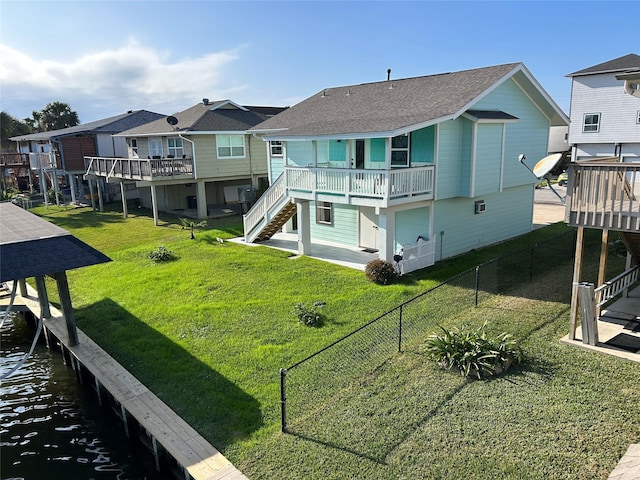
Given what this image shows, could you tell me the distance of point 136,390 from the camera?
9438 millimetres

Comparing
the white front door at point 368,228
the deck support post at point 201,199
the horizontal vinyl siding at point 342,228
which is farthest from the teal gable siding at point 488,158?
the deck support post at point 201,199

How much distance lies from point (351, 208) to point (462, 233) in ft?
14.7

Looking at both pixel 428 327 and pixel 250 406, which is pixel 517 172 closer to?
pixel 428 327

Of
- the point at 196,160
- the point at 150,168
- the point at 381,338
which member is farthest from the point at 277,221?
the point at 381,338

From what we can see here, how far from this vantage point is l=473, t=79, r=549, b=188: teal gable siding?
1742 centimetres

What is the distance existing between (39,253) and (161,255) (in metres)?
8.02

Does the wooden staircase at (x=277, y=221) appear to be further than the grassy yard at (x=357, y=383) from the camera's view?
Yes

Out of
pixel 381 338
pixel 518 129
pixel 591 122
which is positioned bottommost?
pixel 381 338

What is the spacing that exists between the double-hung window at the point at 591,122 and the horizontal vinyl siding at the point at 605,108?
0.73 ft

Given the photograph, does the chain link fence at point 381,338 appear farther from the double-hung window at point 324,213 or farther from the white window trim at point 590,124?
the white window trim at point 590,124

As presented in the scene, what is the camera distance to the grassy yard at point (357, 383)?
666cm

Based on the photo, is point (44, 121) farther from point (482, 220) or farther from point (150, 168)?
point (482, 220)

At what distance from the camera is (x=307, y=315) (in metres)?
11.8

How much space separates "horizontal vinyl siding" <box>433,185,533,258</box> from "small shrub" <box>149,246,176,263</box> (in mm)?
10444
